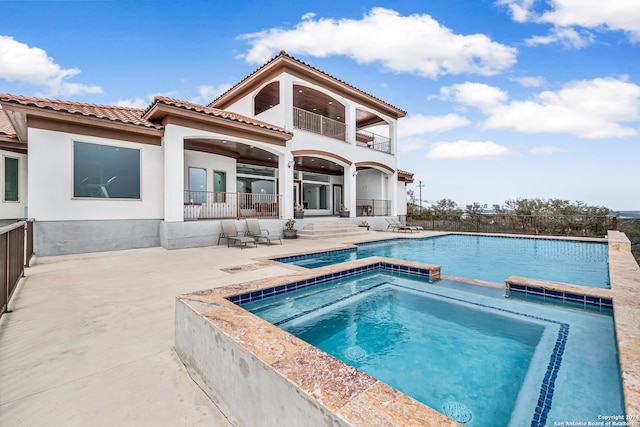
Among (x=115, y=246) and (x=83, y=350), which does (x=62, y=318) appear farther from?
(x=115, y=246)

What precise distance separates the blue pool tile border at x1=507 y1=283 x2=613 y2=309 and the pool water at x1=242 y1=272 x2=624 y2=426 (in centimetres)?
21

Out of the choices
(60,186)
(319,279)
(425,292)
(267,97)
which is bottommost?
(425,292)

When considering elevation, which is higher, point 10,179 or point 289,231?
point 10,179

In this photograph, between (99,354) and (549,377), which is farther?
(549,377)

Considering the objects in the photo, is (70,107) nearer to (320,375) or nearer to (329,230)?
(329,230)

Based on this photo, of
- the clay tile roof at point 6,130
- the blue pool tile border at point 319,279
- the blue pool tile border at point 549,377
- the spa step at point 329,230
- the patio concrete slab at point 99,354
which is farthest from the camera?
the spa step at point 329,230

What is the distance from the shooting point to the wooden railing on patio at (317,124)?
14.7m

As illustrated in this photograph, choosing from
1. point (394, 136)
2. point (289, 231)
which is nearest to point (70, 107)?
point (289, 231)

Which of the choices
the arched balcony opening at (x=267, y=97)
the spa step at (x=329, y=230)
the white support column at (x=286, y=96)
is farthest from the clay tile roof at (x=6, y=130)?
the spa step at (x=329, y=230)

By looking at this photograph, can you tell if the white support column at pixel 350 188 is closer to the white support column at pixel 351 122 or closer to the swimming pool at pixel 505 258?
the white support column at pixel 351 122

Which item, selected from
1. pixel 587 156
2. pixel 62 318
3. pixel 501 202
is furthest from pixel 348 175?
pixel 587 156

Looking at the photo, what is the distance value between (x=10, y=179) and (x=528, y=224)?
22.5 m

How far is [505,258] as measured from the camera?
28.0 feet

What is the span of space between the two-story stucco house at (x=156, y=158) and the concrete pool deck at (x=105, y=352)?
11.4 feet
